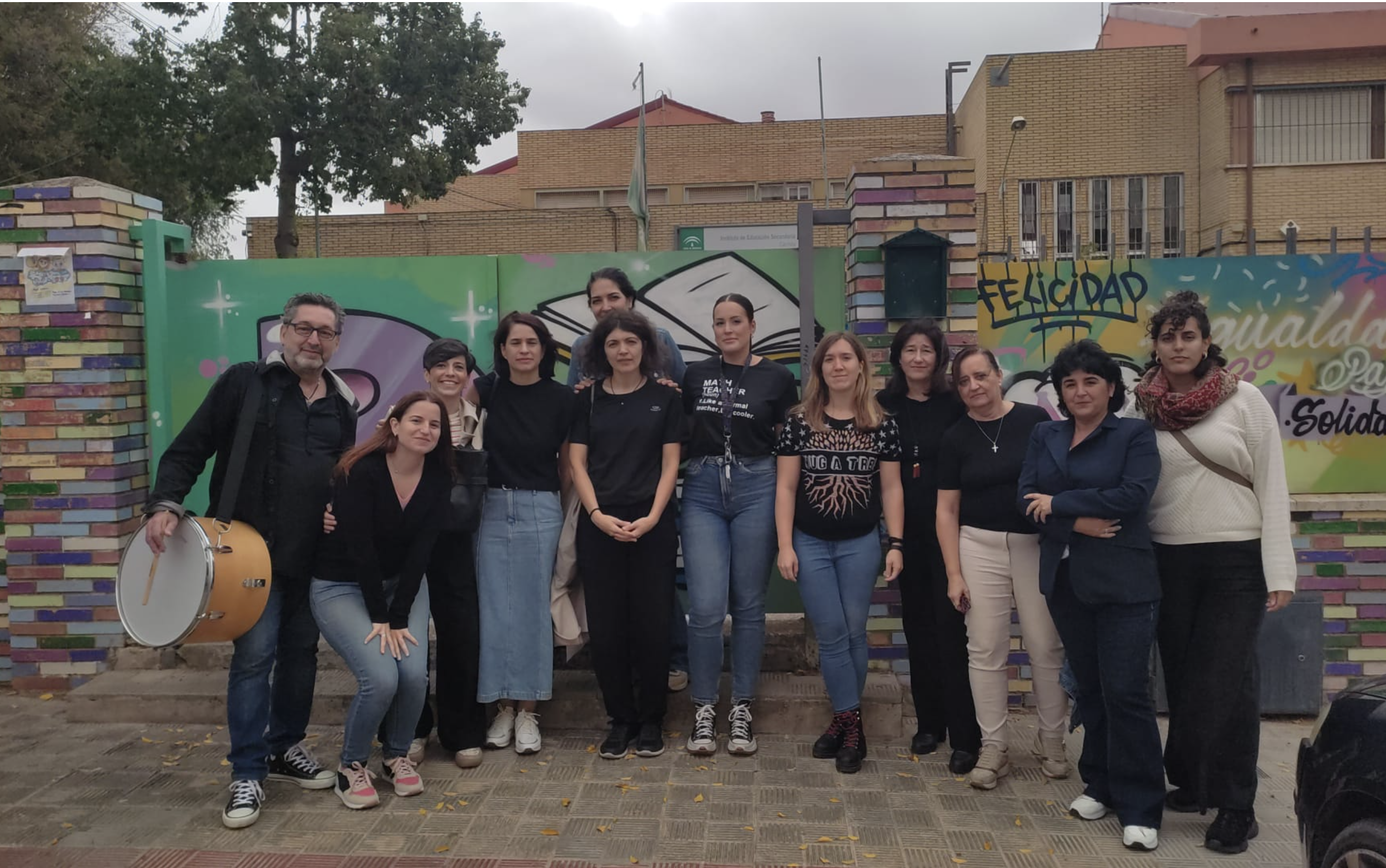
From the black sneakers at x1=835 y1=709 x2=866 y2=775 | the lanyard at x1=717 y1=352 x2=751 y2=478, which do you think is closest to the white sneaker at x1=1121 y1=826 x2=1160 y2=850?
the black sneakers at x1=835 y1=709 x2=866 y2=775

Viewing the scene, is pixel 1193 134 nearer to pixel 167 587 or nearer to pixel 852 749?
pixel 852 749

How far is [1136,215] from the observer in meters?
25.8

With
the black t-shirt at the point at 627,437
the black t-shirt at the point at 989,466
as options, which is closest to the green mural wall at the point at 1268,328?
the black t-shirt at the point at 989,466

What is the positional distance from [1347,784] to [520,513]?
10.1 feet

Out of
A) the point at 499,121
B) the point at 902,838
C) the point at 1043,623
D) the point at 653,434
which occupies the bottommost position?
the point at 902,838

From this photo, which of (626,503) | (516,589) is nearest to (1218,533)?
(626,503)

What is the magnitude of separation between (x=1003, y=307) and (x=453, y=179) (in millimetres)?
19655

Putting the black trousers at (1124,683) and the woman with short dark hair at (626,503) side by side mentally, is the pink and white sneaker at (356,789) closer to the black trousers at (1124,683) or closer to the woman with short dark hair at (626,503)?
the woman with short dark hair at (626,503)

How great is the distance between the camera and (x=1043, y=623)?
4.06 meters

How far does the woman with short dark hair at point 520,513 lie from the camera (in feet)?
14.3

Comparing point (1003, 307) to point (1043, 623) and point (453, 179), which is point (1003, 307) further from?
point (453, 179)

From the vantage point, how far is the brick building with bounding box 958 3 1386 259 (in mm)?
22531

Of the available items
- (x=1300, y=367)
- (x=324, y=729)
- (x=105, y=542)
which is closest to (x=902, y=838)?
(x=324, y=729)

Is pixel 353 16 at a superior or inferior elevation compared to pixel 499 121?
superior
